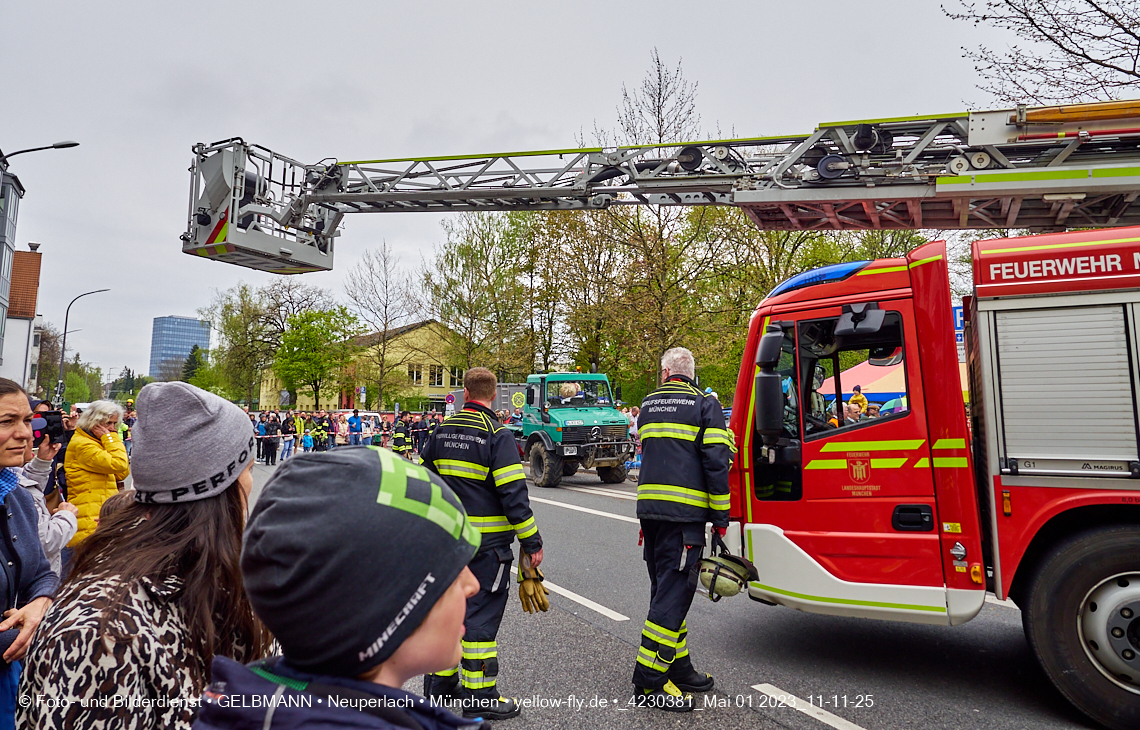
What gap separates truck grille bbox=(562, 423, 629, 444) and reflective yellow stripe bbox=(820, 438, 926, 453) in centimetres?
1200

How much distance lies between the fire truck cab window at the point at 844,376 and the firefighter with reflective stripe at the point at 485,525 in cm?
202

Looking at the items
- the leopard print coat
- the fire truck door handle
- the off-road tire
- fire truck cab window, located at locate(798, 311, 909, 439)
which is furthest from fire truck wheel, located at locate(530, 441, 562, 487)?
the leopard print coat

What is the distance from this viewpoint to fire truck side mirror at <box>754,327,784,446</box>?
4.40 m

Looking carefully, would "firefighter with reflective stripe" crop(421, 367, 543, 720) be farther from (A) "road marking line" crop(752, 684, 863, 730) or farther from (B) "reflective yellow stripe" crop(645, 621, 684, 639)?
(A) "road marking line" crop(752, 684, 863, 730)

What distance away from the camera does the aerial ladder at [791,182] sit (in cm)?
544

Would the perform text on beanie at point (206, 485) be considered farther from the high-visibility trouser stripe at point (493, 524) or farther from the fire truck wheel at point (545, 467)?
the fire truck wheel at point (545, 467)

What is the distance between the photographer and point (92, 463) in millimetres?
5406

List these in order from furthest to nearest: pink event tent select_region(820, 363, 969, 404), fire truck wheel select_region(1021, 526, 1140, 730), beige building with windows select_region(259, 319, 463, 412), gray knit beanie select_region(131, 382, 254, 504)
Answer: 1. beige building with windows select_region(259, 319, 463, 412)
2. pink event tent select_region(820, 363, 969, 404)
3. fire truck wheel select_region(1021, 526, 1140, 730)
4. gray knit beanie select_region(131, 382, 254, 504)

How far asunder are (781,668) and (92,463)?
5.36 m

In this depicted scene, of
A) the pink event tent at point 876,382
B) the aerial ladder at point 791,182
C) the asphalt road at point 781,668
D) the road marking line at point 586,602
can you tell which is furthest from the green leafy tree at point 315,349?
the pink event tent at point 876,382

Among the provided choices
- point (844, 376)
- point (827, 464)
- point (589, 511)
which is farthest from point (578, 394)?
point (827, 464)

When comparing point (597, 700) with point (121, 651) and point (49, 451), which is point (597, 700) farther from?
point (49, 451)

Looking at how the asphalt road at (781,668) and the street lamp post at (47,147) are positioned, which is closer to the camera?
the asphalt road at (781,668)

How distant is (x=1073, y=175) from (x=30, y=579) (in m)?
6.86
